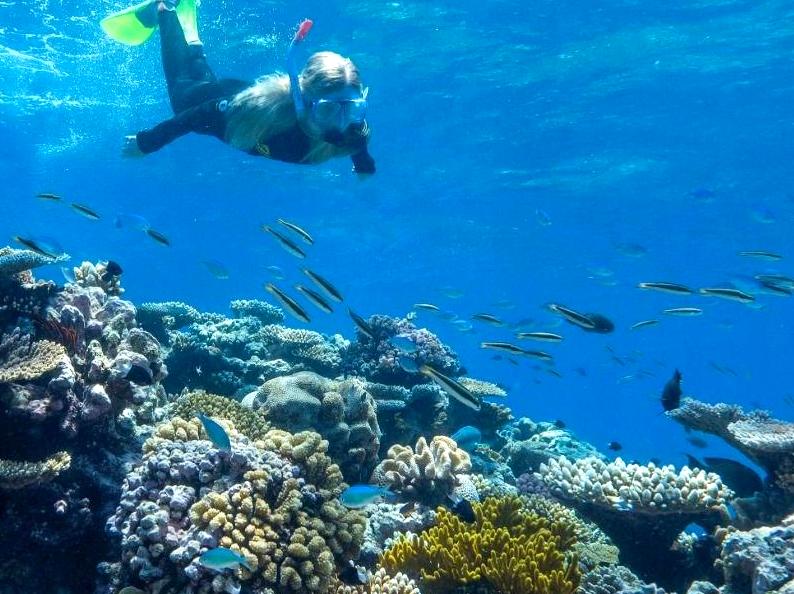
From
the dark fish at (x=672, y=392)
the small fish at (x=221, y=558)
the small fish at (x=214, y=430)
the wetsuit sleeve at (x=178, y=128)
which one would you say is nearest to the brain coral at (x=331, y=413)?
the small fish at (x=214, y=430)

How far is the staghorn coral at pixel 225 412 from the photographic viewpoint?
6312mm

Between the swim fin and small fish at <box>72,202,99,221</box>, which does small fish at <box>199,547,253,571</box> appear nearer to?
small fish at <box>72,202,99,221</box>

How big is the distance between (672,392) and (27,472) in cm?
662

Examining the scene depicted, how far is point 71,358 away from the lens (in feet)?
17.8

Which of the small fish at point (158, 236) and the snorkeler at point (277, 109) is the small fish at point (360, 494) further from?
the small fish at point (158, 236)

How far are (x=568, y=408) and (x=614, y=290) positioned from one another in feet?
305

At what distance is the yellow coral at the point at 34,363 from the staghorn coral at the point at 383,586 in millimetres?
3119

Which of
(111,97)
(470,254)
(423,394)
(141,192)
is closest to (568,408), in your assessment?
(470,254)

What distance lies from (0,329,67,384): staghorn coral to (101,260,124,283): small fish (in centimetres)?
241

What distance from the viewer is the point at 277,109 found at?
5992 millimetres

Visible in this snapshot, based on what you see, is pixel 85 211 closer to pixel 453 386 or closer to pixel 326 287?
pixel 326 287

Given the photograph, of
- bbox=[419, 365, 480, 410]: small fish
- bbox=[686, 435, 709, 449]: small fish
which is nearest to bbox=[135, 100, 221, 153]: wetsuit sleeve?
bbox=[419, 365, 480, 410]: small fish

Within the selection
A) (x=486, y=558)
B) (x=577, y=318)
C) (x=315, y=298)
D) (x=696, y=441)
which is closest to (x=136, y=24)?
(x=315, y=298)

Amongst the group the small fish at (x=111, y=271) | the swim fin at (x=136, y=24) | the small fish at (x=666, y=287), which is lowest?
the small fish at (x=111, y=271)
